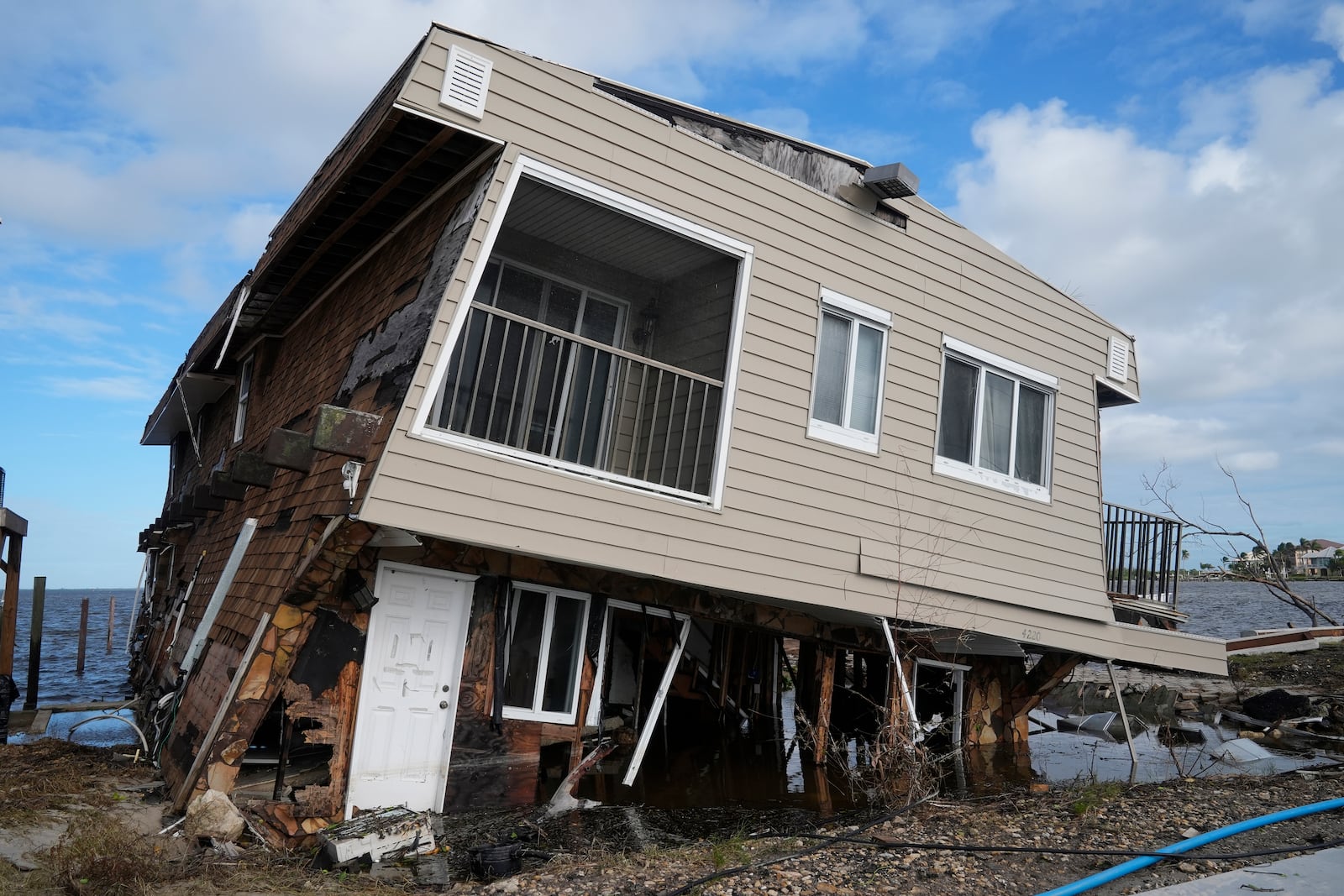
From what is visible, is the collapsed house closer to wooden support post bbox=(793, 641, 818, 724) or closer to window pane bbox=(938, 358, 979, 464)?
window pane bbox=(938, 358, 979, 464)

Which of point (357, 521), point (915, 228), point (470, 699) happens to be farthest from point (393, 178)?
point (915, 228)

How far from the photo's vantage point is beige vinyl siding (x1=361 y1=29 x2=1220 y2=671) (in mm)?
6703

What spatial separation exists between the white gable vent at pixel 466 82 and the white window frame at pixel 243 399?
839cm

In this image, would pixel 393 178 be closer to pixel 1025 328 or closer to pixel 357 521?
pixel 357 521

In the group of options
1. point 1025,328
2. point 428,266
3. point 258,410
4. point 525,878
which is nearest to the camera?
point 525,878

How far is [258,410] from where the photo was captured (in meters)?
12.7

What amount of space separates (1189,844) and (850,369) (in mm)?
4548

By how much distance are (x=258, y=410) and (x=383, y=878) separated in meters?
8.40

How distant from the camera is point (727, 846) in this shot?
625 cm

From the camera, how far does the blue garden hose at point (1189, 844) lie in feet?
17.5

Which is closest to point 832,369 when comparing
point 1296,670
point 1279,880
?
point 1279,880

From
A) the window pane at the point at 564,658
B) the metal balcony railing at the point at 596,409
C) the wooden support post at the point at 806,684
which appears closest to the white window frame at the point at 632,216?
the metal balcony railing at the point at 596,409

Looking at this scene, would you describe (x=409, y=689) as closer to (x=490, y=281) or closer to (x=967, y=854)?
(x=490, y=281)

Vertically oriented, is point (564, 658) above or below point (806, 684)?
above
